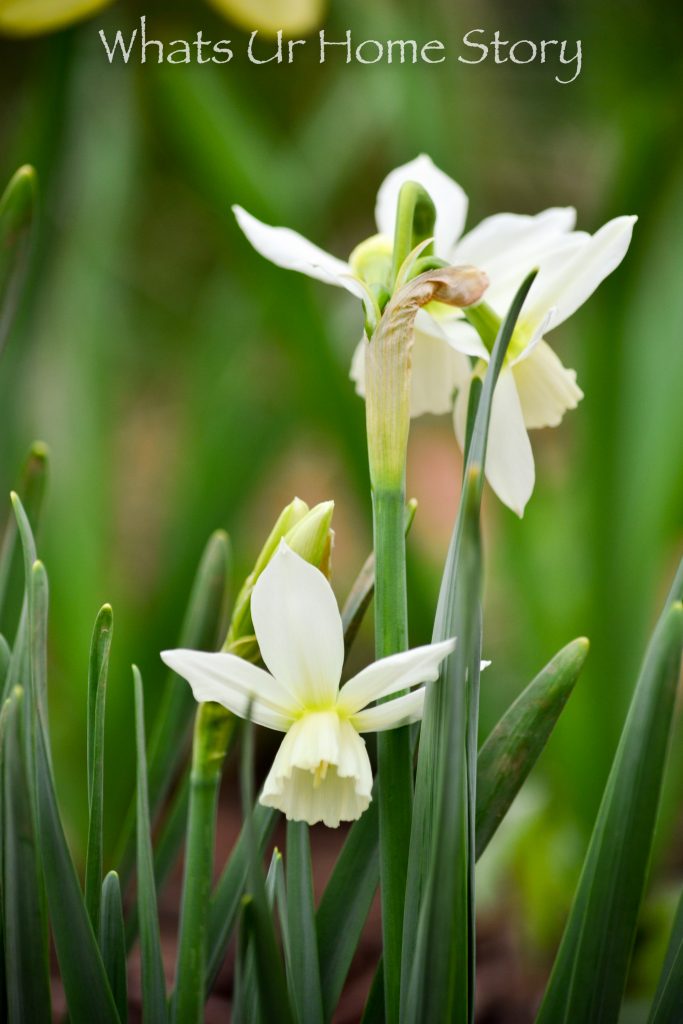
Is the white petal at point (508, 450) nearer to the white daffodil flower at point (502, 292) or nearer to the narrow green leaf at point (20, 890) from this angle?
the white daffodil flower at point (502, 292)

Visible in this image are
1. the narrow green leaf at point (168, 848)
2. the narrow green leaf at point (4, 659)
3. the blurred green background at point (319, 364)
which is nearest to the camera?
the narrow green leaf at point (4, 659)

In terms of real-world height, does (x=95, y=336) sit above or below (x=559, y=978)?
above

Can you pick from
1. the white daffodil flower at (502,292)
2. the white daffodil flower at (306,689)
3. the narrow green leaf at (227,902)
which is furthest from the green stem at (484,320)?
the narrow green leaf at (227,902)

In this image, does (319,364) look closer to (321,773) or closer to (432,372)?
(432,372)

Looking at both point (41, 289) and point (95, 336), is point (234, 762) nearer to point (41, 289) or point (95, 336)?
point (95, 336)

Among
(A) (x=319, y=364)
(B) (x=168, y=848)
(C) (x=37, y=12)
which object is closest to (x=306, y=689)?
(B) (x=168, y=848)

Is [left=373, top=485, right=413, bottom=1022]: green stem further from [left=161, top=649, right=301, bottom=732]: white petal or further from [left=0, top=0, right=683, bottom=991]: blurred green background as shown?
[left=0, top=0, right=683, bottom=991]: blurred green background

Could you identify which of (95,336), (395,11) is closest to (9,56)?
(95,336)

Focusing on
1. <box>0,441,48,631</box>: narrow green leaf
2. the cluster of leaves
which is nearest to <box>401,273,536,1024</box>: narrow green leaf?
the cluster of leaves
